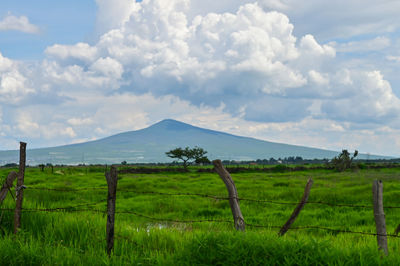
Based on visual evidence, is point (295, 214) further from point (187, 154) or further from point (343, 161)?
point (187, 154)

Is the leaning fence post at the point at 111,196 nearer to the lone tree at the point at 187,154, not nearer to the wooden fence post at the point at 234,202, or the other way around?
the wooden fence post at the point at 234,202

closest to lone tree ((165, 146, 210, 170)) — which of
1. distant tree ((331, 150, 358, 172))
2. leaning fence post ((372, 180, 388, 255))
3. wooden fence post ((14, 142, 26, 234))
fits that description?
distant tree ((331, 150, 358, 172))

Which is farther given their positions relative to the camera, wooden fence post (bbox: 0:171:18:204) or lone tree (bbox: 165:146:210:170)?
lone tree (bbox: 165:146:210:170)

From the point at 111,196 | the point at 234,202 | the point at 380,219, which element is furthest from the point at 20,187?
the point at 380,219

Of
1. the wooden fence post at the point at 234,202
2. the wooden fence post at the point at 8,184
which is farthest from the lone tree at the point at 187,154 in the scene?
the wooden fence post at the point at 234,202

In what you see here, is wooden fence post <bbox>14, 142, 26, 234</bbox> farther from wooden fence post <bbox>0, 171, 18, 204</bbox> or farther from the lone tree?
the lone tree

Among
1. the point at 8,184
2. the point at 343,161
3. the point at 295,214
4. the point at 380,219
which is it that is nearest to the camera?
the point at 380,219

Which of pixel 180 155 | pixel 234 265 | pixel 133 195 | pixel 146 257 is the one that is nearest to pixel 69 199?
pixel 133 195

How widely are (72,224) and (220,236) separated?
13.6 feet

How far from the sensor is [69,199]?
22.3m

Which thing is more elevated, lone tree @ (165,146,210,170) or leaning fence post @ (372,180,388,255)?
lone tree @ (165,146,210,170)

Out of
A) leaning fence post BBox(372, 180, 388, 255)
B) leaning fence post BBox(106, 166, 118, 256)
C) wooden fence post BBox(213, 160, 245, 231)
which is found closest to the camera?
leaning fence post BBox(372, 180, 388, 255)

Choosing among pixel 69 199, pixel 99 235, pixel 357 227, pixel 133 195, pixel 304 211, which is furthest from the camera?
pixel 133 195

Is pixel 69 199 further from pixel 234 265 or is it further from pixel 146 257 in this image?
pixel 234 265
